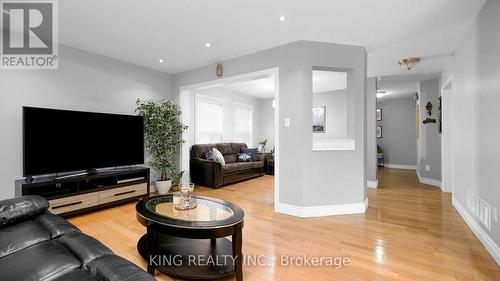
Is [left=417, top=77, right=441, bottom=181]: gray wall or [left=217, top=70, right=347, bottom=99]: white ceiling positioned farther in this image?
[left=217, top=70, right=347, bottom=99]: white ceiling

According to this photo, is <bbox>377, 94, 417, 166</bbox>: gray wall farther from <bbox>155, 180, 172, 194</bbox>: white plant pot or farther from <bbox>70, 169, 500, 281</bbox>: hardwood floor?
<bbox>155, 180, 172, 194</bbox>: white plant pot

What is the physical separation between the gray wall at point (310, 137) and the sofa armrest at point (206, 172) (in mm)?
1929

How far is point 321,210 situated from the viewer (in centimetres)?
323

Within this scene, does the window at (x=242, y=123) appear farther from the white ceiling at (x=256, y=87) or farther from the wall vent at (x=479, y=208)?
the wall vent at (x=479, y=208)

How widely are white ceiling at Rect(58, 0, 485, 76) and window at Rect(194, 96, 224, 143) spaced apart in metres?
2.23

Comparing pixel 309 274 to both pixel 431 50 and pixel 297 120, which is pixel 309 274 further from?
pixel 431 50

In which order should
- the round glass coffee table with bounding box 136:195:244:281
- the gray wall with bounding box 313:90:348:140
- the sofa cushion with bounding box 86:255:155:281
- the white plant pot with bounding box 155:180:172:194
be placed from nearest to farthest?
the sofa cushion with bounding box 86:255:155:281, the round glass coffee table with bounding box 136:195:244:281, the white plant pot with bounding box 155:180:172:194, the gray wall with bounding box 313:90:348:140

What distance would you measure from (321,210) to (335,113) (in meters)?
4.63

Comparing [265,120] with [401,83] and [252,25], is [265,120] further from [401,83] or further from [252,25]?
[252,25]

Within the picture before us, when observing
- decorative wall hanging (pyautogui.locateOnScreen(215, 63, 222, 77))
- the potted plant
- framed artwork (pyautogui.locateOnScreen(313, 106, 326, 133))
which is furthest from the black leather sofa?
framed artwork (pyautogui.locateOnScreen(313, 106, 326, 133))

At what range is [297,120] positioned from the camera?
324 cm

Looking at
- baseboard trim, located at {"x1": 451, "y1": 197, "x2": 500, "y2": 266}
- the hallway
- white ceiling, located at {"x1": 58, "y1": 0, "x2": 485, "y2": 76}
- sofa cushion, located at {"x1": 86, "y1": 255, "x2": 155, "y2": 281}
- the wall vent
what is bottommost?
the hallway

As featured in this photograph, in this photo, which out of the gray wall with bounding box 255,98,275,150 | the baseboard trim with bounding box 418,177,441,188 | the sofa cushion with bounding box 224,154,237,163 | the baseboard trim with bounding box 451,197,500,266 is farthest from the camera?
the gray wall with bounding box 255,98,275,150

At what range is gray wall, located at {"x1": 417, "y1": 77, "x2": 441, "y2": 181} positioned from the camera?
16.8 feet
